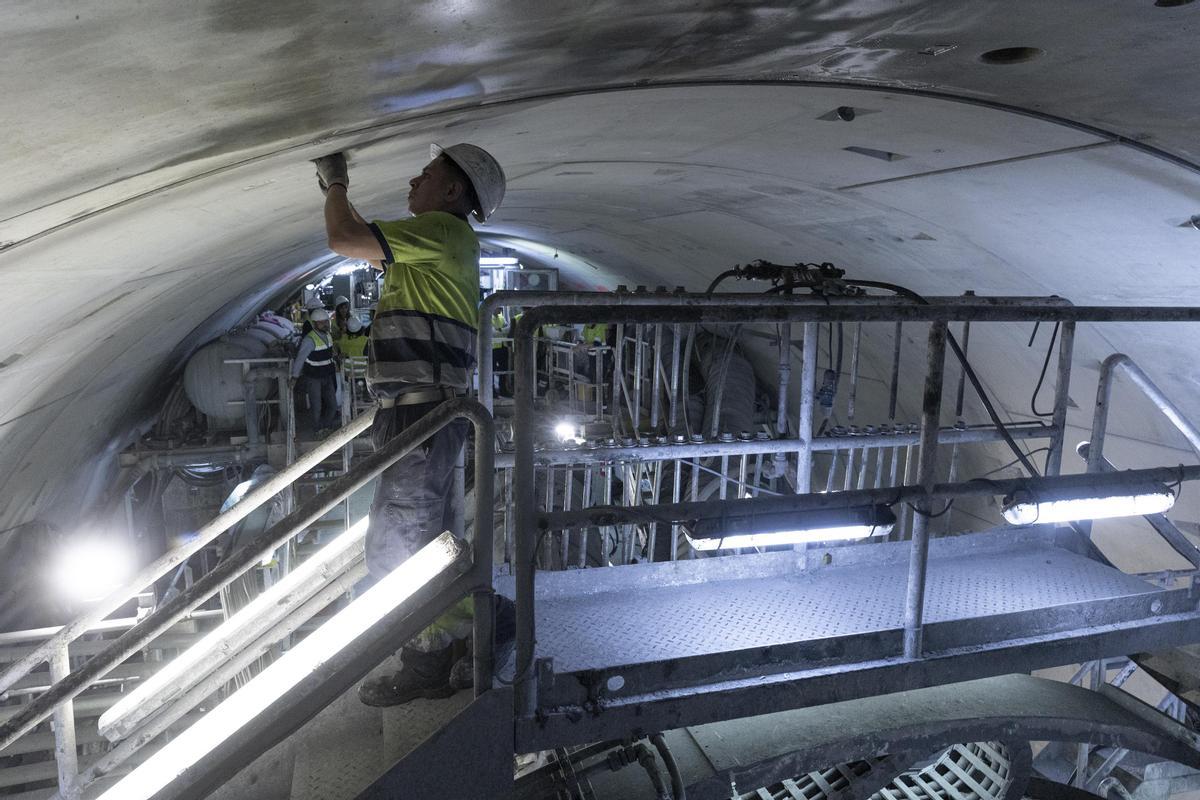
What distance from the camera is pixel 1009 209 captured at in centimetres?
552

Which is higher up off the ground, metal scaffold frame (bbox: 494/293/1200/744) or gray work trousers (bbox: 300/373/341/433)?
metal scaffold frame (bbox: 494/293/1200/744)

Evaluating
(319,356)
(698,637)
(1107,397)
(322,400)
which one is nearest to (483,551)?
(698,637)

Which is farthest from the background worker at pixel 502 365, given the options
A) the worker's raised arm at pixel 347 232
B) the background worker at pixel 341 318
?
the worker's raised arm at pixel 347 232

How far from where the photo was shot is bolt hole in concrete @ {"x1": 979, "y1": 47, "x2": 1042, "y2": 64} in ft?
11.1

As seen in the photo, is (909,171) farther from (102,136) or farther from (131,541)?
(131,541)

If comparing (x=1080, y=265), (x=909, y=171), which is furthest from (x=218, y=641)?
(x=1080, y=265)

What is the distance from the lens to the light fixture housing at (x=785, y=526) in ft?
9.07

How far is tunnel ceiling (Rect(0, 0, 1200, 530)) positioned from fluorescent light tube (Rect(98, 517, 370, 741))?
5.32 ft

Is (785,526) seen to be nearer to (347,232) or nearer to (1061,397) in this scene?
(347,232)

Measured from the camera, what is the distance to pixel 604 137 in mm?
5277

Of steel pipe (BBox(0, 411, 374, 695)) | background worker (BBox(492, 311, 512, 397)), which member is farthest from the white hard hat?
background worker (BBox(492, 311, 512, 397))

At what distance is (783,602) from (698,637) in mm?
601

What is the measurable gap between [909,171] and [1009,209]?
70 cm

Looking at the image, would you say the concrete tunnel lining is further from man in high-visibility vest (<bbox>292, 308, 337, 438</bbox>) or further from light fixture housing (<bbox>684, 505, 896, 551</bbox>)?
light fixture housing (<bbox>684, 505, 896, 551</bbox>)
